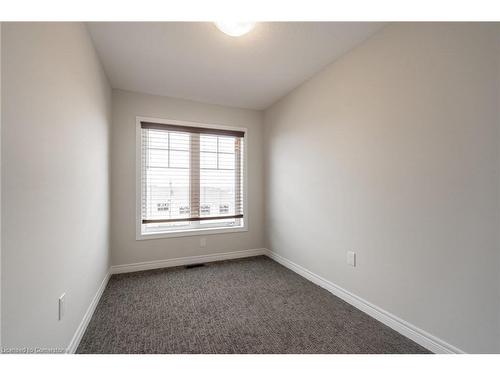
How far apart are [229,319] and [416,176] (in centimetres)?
179

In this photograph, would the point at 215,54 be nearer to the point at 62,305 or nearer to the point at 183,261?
the point at 62,305

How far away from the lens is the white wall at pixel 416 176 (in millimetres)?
1218

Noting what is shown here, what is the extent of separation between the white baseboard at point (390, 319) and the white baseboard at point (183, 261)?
3.38 ft

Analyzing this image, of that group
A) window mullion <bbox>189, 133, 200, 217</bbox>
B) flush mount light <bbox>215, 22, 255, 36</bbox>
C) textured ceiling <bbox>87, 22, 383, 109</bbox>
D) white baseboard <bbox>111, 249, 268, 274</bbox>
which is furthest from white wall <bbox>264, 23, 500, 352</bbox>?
window mullion <bbox>189, 133, 200, 217</bbox>

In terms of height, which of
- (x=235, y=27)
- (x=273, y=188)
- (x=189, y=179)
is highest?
(x=235, y=27)

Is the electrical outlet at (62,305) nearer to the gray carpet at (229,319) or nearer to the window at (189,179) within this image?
the gray carpet at (229,319)

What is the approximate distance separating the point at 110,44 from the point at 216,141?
1.67 metres

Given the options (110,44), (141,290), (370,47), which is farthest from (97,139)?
(370,47)

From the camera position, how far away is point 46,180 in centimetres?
110

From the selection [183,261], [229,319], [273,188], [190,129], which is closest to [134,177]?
[190,129]

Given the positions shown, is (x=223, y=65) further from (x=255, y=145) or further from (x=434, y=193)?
(x=434, y=193)

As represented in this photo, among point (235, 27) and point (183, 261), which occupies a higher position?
point (235, 27)

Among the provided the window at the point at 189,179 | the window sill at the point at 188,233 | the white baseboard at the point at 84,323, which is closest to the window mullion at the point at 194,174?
the window at the point at 189,179

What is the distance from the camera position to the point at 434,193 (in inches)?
56.2
